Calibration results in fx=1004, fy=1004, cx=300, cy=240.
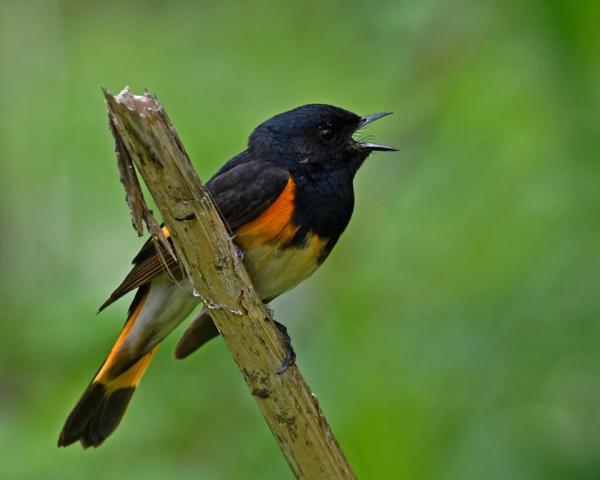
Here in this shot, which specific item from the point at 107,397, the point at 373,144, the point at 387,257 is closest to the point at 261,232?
the point at 387,257

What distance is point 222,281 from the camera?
2.62 meters

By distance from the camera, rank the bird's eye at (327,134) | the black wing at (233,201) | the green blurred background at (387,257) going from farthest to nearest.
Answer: the bird's eye at (327,134)
the black wing at (233,201)
the green blurred background at (387,257)

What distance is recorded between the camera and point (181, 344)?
346cm

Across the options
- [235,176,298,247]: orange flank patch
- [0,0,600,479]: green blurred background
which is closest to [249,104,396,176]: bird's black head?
[0,0,600,479]: green blurred background

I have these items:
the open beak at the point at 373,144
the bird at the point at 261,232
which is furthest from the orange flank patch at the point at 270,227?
the open beak at the point at 373,144

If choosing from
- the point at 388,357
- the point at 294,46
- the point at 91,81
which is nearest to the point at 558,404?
the point at 388,357

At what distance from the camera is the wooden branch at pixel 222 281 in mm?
2373

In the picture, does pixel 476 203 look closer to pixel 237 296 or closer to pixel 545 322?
pixel 545 322

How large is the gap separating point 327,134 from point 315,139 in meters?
0.07

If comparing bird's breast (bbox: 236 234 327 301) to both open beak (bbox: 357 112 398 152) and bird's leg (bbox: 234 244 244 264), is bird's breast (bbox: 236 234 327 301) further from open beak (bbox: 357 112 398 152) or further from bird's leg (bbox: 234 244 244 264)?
open beak (bbox: 357 112 398 152)

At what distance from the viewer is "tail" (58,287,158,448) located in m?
3.54

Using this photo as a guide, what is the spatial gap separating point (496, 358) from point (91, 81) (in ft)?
7.10

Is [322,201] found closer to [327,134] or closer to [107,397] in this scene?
[327,134]

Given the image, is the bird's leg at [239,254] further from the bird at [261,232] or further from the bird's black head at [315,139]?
the bird's black head at [315,139]
